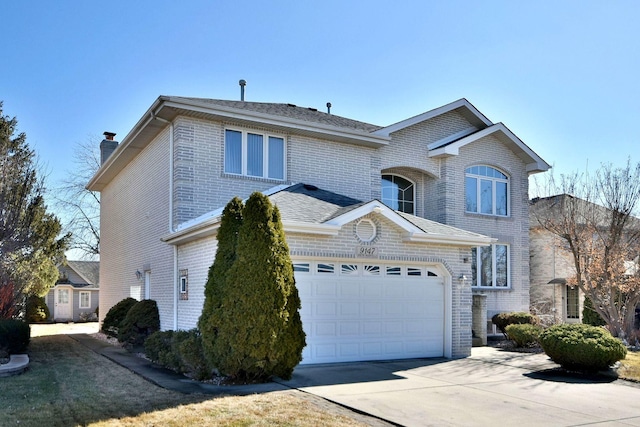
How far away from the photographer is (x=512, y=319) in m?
18.8

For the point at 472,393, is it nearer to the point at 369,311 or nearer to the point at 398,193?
the point at 369,311

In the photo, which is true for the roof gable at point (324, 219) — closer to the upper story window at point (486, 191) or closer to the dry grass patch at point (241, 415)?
the dry grass patch at point (241, 415)

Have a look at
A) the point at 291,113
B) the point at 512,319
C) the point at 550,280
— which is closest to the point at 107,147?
the point at 291,113

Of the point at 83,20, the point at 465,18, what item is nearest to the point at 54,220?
the point at 83,20

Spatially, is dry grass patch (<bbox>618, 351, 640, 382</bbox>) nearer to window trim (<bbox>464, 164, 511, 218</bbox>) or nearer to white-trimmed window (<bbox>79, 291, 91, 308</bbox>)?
window trim (<bbox>464, 164, 511, 218</bbox>)

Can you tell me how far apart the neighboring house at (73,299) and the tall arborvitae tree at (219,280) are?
95.8 ft

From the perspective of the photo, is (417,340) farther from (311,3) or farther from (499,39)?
(311,3)

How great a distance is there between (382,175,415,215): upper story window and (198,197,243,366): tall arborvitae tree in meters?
9.19

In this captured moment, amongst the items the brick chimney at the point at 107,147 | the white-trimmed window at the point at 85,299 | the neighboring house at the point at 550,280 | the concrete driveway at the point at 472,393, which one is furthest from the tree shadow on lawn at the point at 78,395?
the white-trimmed window at the point at 85,299

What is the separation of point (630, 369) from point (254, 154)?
10332mm

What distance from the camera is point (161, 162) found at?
54.7 feet

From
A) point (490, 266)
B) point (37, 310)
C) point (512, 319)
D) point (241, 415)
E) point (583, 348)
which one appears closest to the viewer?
point (241, 415)

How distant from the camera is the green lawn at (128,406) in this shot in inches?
312

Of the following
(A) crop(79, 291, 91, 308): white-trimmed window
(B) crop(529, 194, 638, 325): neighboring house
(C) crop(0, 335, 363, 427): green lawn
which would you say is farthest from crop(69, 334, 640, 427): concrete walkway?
(A) crop(79, 291, 91, 308): white-trimmed window
